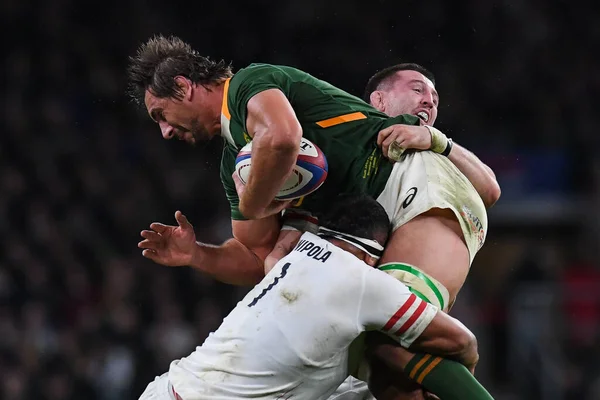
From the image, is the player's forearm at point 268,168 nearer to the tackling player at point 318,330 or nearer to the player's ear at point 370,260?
the tackling player at point 318,330

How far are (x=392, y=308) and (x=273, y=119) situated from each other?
0.72 metres

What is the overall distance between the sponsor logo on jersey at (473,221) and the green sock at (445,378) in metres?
0.59

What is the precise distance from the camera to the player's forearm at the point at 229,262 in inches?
172

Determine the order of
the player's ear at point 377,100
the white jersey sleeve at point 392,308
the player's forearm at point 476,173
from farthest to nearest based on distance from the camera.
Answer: the player's ear at point 377,100, the player's forearm at point 476,173, the white jersey sleeve at point 392,308

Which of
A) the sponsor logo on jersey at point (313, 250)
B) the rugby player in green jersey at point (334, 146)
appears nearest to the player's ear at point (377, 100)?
the rugby player in green jersey at point (334, 146)

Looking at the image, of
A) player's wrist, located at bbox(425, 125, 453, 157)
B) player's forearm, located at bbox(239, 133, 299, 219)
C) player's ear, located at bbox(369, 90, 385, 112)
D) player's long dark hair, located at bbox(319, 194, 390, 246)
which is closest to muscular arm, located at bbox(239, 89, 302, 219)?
player's forearm, located at bbox(239, 133, 299, 219)

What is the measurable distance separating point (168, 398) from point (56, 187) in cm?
626

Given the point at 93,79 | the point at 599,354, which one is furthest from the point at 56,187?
the point at 599,354

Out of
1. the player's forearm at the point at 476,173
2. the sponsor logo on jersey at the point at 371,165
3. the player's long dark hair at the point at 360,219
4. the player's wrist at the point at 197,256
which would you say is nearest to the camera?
the player's long dark hair at the point at 360,219

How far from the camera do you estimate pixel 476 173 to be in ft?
13.5

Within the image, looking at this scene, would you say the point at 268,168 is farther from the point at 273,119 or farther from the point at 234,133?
the point at 234,133

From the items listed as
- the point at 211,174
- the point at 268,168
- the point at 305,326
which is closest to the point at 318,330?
the point at 305,326

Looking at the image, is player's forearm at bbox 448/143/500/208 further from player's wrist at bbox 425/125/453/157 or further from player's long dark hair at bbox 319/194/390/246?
player's long dark hair at bbox 319/194/390/246

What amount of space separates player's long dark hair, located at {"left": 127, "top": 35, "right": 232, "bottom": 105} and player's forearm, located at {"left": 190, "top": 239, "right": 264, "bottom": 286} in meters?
0.69
